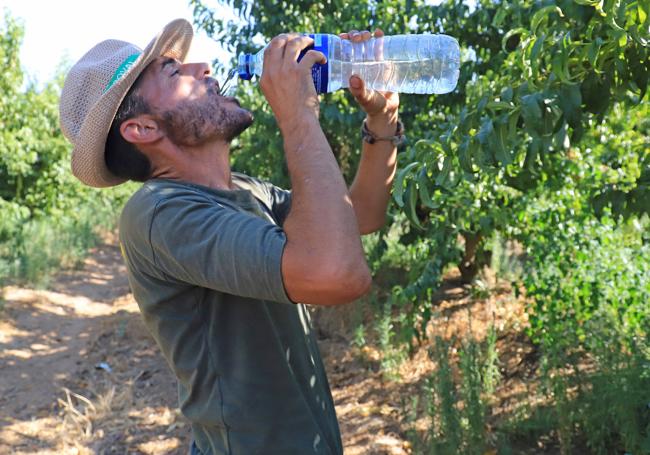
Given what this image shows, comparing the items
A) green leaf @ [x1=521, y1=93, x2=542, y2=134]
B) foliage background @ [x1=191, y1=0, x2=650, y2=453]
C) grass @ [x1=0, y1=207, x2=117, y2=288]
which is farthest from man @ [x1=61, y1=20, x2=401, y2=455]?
grass @ [x1=0, y1=207, x2=117, y2=288]

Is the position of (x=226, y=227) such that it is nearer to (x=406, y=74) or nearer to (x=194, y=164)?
(x=194, y=164)

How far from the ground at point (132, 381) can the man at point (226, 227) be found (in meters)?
2.55

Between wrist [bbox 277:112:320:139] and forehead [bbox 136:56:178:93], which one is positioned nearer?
wrist [bbox 277:112:320:139]

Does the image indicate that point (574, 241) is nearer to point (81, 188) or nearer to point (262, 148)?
point (262, 148)

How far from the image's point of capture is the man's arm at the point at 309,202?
1.43 metres

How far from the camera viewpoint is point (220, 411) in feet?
5.59

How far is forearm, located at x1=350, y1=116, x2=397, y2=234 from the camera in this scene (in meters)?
2.13

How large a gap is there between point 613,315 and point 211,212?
9.44ft

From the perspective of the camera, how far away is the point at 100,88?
6.29 ft

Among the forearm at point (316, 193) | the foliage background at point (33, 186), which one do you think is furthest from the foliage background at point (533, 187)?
the foliage background at point (33, 186)

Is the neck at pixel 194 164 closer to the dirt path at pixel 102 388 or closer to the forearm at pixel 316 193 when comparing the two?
the forearm at pixel 316 193

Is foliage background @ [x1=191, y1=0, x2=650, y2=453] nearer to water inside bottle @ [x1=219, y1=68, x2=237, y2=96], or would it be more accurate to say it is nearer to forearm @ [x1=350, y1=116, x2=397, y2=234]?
forearm @ [x1=350, y1=116, x2=397, y2=234]

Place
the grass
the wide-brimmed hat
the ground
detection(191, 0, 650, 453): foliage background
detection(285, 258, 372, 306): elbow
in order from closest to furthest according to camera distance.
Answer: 1. detection(285, 258, 372, 306): elbow
2. the wide-brimmed hat
3. detection(191, 0, 650, 453): foliage background
4. the ground
5. the grass

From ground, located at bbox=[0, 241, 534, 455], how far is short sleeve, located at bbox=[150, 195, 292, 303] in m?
2.91
